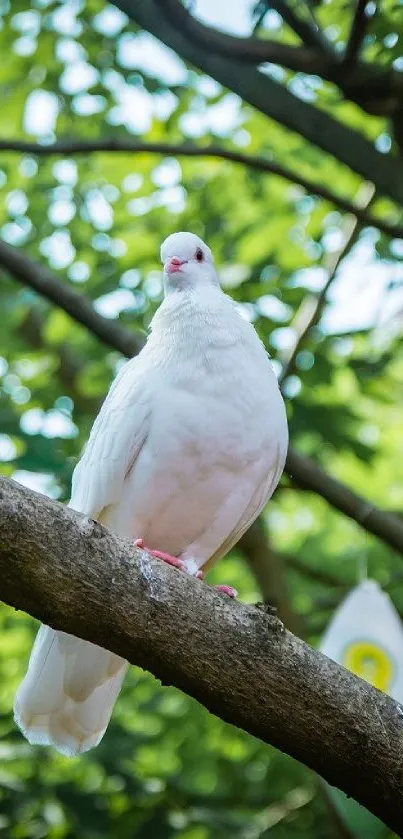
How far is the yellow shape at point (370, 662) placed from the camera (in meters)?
4.98

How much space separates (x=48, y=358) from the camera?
791 cm

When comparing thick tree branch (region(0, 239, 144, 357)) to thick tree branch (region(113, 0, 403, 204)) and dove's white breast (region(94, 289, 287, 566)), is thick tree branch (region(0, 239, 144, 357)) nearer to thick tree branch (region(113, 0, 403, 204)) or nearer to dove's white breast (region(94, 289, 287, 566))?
dove's white breast (region(94, 289, 287, 566))

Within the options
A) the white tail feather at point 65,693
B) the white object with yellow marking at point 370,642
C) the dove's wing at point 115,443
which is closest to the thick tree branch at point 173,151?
the dove's wing at point 115,443

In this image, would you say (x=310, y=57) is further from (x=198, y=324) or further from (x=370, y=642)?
(x=370, y=642)

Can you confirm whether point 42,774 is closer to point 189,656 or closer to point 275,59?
point 189,656

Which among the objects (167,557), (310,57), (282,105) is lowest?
(167,557)

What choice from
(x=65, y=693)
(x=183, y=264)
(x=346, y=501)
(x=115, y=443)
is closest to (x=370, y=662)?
(x=346, y=501)

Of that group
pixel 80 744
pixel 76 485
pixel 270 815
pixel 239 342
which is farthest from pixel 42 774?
pixel 239 342

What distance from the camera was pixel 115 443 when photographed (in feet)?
13.1

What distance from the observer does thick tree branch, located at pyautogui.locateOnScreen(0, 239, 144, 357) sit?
18.6 feet

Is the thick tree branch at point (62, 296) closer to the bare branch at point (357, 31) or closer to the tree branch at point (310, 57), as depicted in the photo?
the tree branch at point (310, 57)

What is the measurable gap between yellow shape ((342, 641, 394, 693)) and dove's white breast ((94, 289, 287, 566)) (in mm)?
1123

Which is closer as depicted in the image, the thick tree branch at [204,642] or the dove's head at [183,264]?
the thick tree branch at [204,642]

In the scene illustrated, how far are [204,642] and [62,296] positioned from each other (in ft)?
9.92
